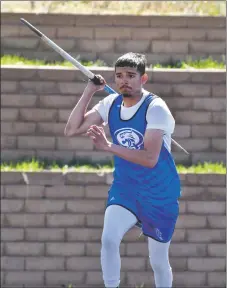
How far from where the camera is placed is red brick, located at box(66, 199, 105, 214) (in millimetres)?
11969

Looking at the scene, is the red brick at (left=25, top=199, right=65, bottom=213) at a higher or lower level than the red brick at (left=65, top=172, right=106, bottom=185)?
lower

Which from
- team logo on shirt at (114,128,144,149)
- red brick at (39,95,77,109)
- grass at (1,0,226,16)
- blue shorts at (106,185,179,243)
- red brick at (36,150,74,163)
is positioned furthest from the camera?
grass at (1,0,226,16)

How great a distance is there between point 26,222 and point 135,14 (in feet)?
11.5

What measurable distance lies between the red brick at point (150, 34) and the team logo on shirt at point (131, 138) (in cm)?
632

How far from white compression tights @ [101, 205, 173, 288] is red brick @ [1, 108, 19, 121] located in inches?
201

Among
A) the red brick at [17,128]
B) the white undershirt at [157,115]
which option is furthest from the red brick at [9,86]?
the white undershirt at [157,115]

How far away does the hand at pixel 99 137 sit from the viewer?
7.29 m

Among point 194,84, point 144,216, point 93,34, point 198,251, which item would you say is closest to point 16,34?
point 93,34

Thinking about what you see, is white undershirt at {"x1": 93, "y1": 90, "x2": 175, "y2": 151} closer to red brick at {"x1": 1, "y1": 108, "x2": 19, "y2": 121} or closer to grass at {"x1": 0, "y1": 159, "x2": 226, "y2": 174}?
grass at {"x1": 0, "y1": 159, "x2": 226, "y2": 174}

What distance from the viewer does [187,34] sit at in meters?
13.9

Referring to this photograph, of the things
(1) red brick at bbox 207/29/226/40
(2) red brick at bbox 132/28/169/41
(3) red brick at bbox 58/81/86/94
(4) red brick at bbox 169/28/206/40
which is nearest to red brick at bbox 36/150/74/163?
(3) red brick at bbox 58/81/86/94

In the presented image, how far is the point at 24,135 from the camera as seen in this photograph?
42.0 feet

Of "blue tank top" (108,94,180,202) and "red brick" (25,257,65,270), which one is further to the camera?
"red brick" (25,257,65,270)

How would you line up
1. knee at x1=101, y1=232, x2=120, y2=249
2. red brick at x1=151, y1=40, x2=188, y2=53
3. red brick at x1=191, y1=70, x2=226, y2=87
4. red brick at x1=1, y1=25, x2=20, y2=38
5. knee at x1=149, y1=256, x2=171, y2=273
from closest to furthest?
knee at x1=101, y1=232, x2=120, y2=249, knee at x1=149, y1=256, x2=171, y2=273, red brick at x1=191, y1=70, x2=226, y2=87, red brick at x1=151, y1=40, x2=188, y2=53, red brick at x1=1, y1=25, x2=20, y2=38
